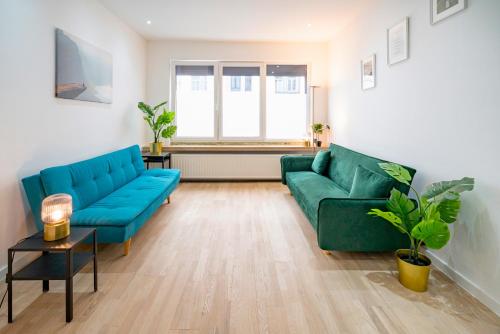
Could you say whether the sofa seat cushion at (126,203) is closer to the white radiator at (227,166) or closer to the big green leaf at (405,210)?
the white radiator at (227,166)

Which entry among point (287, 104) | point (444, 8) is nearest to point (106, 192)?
point (444, 8)

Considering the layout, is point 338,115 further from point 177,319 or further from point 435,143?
point 177,319

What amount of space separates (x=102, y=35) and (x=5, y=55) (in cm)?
186

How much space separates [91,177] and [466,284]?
3.41m

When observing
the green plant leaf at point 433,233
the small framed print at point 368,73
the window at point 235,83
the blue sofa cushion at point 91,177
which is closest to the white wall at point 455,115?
the small framed print at point 368,73

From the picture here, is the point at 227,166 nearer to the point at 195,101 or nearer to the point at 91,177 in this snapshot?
the point at 195,101

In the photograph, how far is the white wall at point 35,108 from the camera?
2.36 meters

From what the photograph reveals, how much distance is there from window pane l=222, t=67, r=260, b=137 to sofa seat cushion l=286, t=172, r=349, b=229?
6.30 ft

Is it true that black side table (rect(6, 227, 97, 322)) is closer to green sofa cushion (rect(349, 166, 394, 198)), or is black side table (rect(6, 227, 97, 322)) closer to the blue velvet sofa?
the blue velvet sofa

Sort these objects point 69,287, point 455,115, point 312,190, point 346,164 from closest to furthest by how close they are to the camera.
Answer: point 69,287 < point 455,115 < point 312,190 < point 346,164

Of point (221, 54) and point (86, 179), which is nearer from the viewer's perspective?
point (86, 179)

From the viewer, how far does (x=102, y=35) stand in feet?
13.1

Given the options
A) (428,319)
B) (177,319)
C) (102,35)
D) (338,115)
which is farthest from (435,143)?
(102,35)

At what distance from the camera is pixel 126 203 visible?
117 inches
